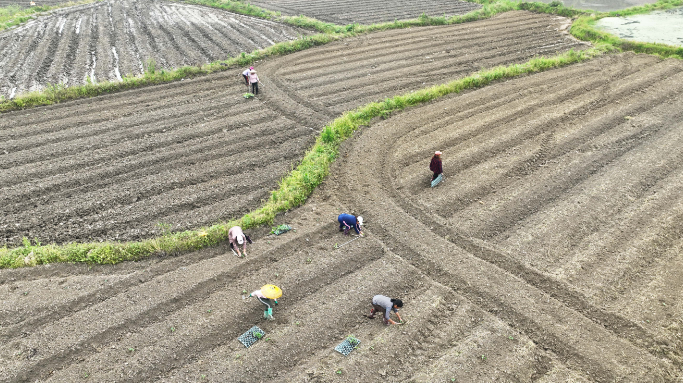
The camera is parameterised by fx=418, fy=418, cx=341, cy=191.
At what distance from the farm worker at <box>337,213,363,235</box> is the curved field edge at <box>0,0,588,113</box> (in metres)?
14.3

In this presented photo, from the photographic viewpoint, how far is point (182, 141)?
15797 mm

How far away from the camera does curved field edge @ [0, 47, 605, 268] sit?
10617 mm

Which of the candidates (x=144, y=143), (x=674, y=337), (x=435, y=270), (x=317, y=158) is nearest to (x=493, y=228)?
(x=435, y=270)

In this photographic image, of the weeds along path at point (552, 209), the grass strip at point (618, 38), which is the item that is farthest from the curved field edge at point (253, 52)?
the weeds along path at point (552, 209)

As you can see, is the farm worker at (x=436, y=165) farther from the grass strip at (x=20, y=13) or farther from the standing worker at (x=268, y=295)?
the grass strip at (x=20, y=13)

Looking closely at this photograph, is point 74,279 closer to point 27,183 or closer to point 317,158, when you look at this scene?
point 27,183

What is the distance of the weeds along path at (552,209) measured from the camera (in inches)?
351

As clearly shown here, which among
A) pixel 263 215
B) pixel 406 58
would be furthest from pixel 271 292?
pixel 406 58

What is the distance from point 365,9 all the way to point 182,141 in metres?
26.0

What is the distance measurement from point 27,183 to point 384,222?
11.4m

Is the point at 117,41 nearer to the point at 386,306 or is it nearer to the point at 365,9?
the point at 365,9

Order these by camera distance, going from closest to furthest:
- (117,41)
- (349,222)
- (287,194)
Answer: (349,222)
(287,194)
(117,41)

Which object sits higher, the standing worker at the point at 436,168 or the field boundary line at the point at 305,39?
the field boundary line at the point at 305,39

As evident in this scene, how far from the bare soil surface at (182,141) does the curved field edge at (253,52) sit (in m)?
0.73
